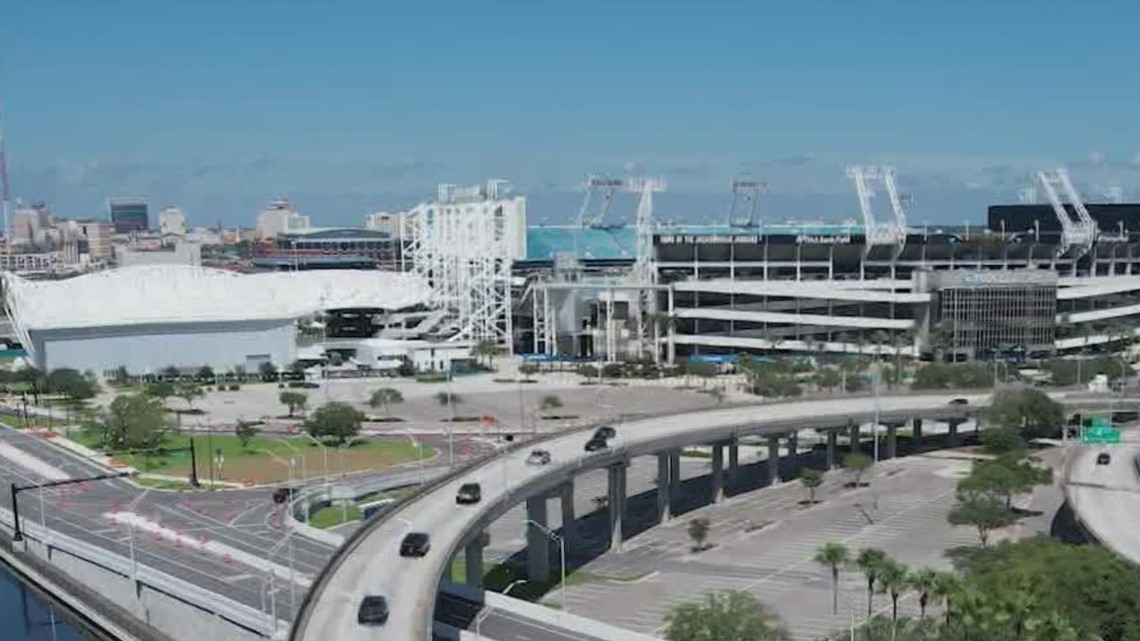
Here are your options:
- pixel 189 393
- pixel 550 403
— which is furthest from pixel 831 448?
pixel 189 393

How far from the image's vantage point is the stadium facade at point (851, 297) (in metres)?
156

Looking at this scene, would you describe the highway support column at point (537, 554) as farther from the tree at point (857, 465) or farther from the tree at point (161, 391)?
the tree at point (161, 391)

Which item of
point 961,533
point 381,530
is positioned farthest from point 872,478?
point 381,530

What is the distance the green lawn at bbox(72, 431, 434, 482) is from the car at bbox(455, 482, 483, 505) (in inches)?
1263

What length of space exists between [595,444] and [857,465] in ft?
85.3

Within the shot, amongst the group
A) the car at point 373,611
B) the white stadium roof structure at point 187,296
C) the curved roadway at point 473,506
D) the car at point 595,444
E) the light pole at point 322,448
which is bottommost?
the light pole at point 322,448

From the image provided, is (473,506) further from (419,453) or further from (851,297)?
(851,297)

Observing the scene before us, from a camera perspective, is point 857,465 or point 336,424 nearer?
point 857,465

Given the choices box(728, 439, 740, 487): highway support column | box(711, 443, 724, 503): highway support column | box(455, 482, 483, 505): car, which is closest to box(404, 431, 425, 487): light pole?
box(711, 443, 724, 503): highway support column

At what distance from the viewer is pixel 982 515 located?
68.4 meters

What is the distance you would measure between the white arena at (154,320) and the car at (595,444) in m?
100

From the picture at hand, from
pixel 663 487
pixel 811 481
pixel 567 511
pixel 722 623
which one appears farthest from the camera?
pixel 811 481

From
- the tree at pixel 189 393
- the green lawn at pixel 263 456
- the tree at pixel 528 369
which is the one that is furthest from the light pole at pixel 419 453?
the tree at pixel 528 369

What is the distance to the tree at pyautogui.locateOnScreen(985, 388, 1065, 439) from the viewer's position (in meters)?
97.5
